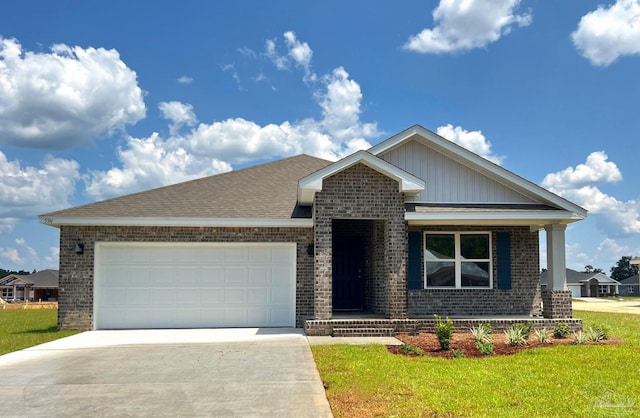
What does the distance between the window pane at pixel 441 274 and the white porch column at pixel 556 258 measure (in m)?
2.44

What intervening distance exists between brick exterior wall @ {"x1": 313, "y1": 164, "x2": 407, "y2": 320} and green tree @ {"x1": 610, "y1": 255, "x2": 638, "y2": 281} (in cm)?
9819

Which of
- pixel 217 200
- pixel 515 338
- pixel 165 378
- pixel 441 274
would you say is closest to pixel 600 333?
pixel 515 338

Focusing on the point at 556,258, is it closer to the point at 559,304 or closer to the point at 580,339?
the point at 559,304

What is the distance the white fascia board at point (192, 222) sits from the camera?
14.1m

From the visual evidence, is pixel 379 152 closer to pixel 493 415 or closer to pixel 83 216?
pixel 83 216

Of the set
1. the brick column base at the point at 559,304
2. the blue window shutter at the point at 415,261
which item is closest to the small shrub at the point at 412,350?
the blue window shutter at the point at 415,261

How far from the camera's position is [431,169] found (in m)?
14.8

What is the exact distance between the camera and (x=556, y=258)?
14367 millimetres

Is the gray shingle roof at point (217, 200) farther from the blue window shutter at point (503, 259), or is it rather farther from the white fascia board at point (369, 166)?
the blue window shutter at point (503, 259)

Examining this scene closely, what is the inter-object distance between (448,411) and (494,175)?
30.8 feet

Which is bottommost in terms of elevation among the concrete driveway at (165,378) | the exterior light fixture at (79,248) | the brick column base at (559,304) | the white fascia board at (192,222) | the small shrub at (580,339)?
the concrete driveway at (165,378)

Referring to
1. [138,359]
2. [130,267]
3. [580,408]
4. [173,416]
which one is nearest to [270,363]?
[138,359]

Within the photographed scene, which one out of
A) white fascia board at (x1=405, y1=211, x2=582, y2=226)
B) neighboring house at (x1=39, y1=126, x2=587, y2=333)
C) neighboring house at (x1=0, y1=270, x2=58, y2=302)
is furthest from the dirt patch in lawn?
neighboring house at (x1=0, y1=270, x2=58, y2=302)

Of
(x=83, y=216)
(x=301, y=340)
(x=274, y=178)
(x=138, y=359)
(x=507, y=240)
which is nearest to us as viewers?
(x=138, y=359)
